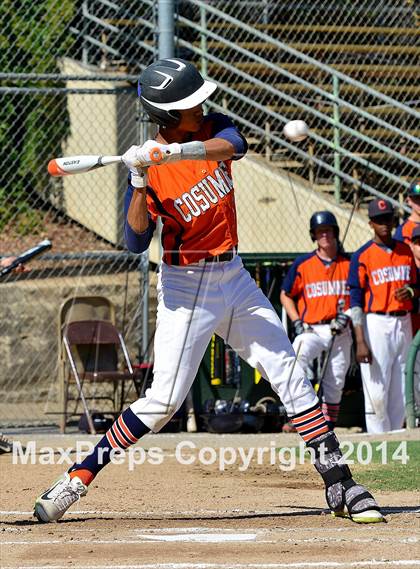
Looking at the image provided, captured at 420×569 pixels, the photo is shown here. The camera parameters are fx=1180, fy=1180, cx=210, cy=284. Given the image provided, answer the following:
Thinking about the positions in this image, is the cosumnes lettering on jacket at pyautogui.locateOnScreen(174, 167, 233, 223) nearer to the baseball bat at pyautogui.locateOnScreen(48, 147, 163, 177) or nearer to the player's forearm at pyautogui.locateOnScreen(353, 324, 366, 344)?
the baseball bat at pyautogui.locateOnScreen(48, 147, 163, 177)

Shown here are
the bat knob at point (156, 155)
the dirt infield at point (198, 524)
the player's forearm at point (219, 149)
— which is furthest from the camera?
the player's forearm at point (219, 149)

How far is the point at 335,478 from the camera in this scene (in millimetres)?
5793

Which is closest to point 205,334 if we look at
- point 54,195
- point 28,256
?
point 28,256

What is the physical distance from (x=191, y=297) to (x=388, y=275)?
4.43m

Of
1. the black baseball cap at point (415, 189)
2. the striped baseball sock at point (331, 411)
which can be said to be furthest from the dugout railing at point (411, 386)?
the black baseball cap at point (415, 189)

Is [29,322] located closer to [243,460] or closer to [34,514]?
[243,460]

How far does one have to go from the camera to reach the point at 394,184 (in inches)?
512

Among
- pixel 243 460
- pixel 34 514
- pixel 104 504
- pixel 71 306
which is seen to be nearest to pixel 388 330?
pixel 243 460

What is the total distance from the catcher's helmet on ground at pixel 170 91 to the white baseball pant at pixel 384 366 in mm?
4639

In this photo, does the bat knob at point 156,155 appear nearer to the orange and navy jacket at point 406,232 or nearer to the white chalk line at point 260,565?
the white chalk line at point 260,565

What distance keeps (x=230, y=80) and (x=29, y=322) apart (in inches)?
156

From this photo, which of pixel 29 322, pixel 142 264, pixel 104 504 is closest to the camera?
pixel 104 504

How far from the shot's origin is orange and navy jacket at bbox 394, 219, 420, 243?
1034 centimetres

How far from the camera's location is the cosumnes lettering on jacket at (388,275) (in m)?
9.99
